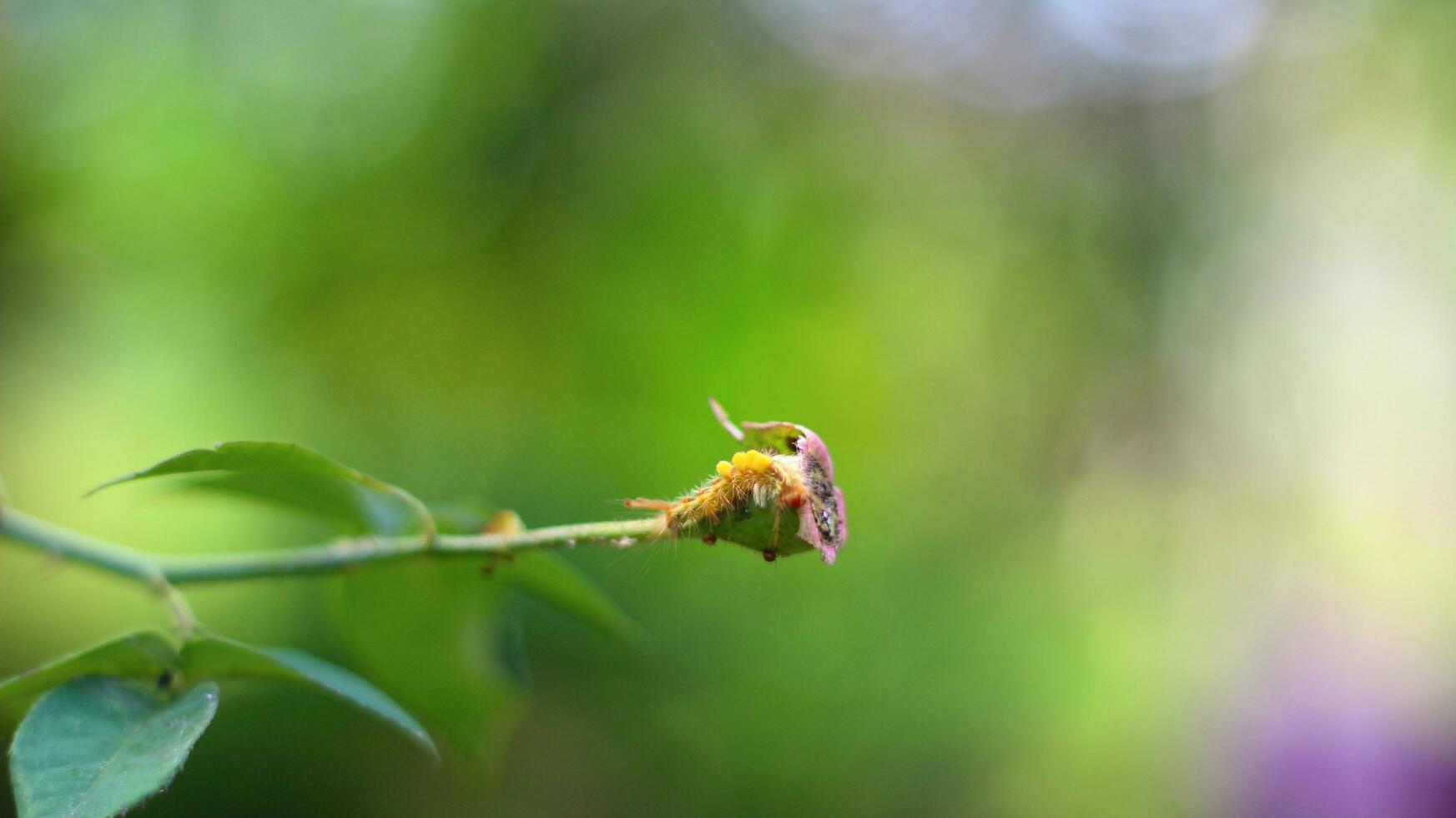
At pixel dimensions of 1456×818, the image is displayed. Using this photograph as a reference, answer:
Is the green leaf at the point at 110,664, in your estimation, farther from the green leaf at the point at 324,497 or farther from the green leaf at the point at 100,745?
the green leaf at the point at 324,497

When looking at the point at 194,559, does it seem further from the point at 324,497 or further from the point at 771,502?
the point at 771,502

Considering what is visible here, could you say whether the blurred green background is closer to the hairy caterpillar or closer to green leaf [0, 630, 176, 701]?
green leaf [0, 630, 176, 701]

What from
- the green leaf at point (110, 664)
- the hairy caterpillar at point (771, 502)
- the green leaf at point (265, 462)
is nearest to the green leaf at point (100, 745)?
the green leaf at point (110, 664)

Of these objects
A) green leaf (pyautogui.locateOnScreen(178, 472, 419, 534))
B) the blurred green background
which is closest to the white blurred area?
the blurred green background

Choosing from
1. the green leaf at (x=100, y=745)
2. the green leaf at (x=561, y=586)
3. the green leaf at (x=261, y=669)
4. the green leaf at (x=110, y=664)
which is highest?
the green leaf at (x=561, y=586)

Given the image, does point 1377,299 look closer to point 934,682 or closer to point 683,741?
point 934,682

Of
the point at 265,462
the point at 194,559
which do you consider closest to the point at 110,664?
the point at 265,462
